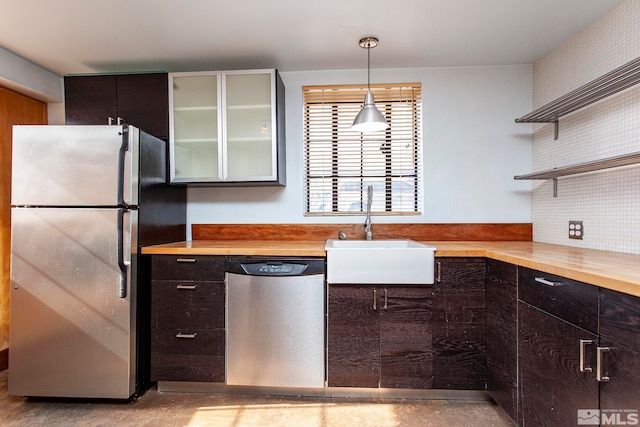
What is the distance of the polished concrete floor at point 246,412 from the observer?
1691 mm

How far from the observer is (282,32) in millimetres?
1932

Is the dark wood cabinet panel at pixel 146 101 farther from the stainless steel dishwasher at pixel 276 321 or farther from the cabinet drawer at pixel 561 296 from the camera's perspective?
the cabinet drawer at pixel 561 296

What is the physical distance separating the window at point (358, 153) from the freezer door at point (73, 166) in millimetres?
1267

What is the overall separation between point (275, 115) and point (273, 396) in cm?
185

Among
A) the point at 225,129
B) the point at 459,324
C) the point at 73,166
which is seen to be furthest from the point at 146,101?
the point at 459,324

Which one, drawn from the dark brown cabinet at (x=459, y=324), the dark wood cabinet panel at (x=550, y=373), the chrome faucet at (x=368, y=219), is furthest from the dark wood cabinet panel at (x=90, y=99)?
the dark wood cabinet panel at (x=550, y=373)

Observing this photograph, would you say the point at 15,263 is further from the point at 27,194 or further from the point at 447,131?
the point at 447,131

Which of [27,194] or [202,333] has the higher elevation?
[27,194]

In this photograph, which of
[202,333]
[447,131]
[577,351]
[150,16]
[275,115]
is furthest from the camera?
[447,131]

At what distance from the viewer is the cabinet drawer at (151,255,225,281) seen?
1.89 m

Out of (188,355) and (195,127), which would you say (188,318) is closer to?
(188,355)

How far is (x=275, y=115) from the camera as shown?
2215mm

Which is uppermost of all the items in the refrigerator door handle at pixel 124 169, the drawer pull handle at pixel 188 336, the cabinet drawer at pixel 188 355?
the refrigerator door handle at pixel 124 169

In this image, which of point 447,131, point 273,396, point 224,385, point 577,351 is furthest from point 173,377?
point 447,131
